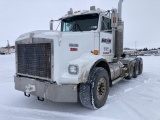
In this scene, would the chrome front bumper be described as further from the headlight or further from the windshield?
the windshield

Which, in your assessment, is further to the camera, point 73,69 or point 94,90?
point 94,90

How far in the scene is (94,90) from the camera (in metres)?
4.14

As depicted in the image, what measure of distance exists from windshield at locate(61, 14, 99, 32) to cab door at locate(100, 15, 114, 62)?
0.26 meters

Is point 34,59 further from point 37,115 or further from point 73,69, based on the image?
point 37,115

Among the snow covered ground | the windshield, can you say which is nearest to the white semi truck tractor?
the windshield

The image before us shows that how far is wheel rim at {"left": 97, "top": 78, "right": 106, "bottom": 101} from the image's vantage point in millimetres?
4469

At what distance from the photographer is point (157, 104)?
4.74 m

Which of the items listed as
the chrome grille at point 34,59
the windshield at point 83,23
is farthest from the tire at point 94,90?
the windshield at point 83,23

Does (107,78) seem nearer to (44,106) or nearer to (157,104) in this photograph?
(157,104)

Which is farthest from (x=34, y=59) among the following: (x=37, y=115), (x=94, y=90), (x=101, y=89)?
(x=101, y=89)

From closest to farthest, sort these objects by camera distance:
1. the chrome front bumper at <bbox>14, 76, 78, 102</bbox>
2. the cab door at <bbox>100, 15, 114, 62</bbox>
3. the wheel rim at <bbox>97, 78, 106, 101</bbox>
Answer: the chrome front bumper at <bbox>14, 76, 78, 102</bbox>, the wheel rim at <bbox>97, 78, 106, 101</bbox>, the cab door at <bbox>100, 15, 114, 62</bbox>

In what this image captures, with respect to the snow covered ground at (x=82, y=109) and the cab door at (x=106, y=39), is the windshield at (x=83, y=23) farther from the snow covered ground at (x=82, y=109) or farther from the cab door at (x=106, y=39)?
the snow covered ground at (x=82, y=109)

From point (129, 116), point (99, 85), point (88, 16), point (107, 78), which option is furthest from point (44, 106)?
point (88, 16)

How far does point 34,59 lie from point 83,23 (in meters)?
2.12
